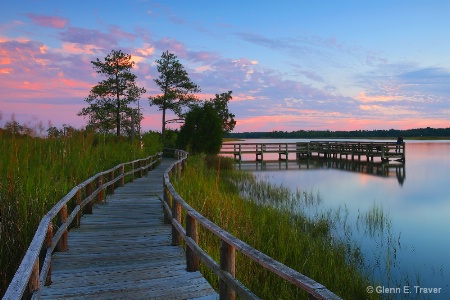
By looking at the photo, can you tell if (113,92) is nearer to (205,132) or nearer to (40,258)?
(205,132)

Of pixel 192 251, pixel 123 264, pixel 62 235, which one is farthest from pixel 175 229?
pixel 62 235

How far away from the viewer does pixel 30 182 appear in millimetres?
7145

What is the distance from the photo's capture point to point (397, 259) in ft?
36.1

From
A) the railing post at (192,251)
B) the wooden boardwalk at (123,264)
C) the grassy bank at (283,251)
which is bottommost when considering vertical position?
the grassy bank at (283,251)

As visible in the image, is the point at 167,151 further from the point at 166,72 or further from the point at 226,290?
the point at 226,290

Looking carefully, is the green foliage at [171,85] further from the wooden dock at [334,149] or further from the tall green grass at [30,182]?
the tall green grass at [30,182]

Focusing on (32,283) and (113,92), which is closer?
(32,283)

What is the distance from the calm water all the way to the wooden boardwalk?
16.2ft

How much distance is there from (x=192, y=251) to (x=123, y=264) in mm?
1152

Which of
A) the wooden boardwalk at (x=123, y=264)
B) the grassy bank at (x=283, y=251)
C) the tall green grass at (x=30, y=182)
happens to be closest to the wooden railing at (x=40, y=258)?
the wooden boardwalk at (x=123, y=264)

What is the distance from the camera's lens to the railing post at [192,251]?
18.7 feet

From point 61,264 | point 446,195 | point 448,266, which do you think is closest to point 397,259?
point 448,266

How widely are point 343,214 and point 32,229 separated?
1377cm

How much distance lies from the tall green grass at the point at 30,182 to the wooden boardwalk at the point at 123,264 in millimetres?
651
